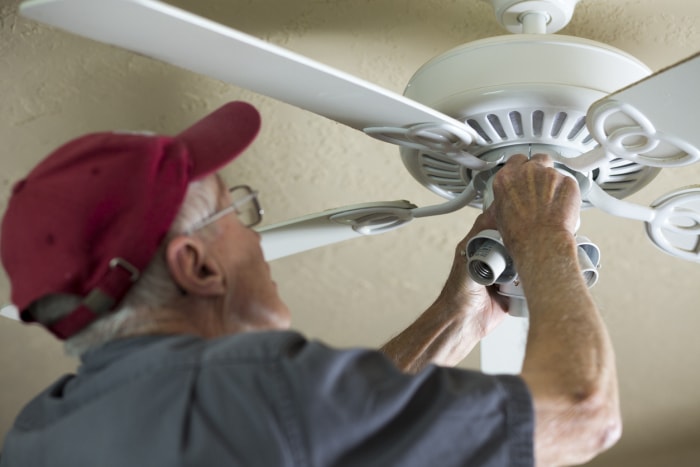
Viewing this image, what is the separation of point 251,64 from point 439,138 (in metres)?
0.26

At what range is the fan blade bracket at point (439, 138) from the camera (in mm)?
1102

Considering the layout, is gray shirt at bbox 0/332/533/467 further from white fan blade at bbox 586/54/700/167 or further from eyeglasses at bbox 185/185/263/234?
white fan blade at bbox 586/54/700/167

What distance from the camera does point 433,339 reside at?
1425 millimetres

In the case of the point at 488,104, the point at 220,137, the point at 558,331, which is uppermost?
the point at 488,104

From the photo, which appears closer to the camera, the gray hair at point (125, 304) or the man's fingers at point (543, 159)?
the gray hair at point (125, 304)

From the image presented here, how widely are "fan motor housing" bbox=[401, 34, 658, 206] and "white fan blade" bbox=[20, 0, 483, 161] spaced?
4 centimetres

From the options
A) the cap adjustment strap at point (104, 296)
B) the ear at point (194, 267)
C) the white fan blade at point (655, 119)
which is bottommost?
the cap adjustment strap at point (104, 296)

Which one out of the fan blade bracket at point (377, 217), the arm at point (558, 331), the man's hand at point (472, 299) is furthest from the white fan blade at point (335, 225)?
the arm at point (558, 331)

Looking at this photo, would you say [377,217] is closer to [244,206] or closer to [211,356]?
[244,206]

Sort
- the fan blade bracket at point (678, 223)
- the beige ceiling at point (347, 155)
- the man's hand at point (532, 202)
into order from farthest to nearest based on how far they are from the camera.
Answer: the beige ceiling at point (347, 155), the fan blade bracket at point (678, 223), the man's hand at point (532, 202)

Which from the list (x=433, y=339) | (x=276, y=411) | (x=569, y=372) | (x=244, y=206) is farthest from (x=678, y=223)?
(x=276, y=411)

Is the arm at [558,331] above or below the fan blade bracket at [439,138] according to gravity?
below

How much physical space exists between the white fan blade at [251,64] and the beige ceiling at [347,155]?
3cm

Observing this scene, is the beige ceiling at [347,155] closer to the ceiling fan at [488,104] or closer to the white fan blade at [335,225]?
the ceiling fan at [488,104]
